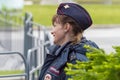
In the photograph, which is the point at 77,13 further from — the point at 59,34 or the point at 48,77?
the point at 48,77

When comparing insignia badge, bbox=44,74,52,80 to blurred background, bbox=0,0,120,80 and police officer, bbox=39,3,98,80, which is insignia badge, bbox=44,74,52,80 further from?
blurred background, bbox=0,0,120,80

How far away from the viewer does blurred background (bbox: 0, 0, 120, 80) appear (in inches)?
376

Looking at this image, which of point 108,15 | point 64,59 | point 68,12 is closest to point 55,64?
point 64,59

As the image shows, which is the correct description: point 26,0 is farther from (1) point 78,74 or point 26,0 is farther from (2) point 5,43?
(1) point 78,74

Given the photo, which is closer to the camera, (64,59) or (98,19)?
(64,59)

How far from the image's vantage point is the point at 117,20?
26109mm

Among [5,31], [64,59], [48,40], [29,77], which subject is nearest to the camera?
[64,59]

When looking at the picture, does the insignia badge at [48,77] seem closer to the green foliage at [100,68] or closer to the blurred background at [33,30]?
the blurred background at [33,30]

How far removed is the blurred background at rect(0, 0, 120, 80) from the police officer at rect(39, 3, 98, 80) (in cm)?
30

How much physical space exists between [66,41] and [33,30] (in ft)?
26.5

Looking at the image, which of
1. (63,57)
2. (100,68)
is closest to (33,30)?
(63,57)

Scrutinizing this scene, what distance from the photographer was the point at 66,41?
3559mm

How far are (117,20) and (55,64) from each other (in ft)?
74.9

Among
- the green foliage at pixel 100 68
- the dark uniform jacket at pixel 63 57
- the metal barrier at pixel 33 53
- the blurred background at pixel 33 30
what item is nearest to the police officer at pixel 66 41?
the dark uniform jacket at pixel 63 57
